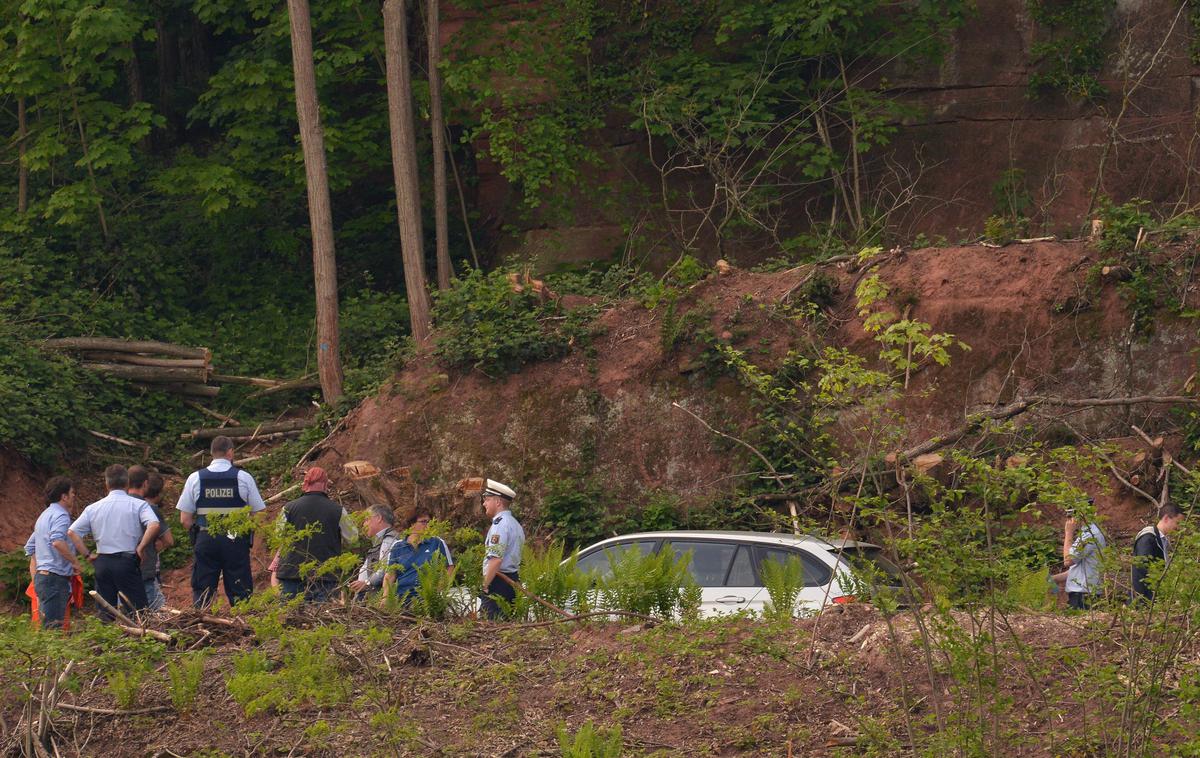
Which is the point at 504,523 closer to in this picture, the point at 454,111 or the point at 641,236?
the point at 641,236

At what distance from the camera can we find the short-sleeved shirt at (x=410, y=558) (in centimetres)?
970

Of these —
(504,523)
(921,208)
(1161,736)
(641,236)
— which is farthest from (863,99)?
(1161,736)

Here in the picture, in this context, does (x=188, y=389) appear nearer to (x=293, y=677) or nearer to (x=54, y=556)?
(x=54, y=556)

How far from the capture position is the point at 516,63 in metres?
22.2

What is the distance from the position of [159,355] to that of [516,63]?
298 inches

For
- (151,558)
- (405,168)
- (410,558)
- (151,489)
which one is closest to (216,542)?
(151,558)

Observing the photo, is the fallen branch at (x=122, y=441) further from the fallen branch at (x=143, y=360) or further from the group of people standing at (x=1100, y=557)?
the group of people standing at (x=1100, y=557)

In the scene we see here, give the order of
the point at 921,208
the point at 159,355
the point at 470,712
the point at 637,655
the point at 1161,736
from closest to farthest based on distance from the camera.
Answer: the point at 1161,736
the point at 470,712
the point at 637,655
the point at 159,355
the point at 921,208

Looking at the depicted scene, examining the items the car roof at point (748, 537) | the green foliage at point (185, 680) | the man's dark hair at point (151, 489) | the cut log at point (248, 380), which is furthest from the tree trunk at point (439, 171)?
the green foliage at point (185, 680)

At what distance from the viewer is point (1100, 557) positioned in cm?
596

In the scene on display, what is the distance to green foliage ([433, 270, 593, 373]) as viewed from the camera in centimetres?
1675

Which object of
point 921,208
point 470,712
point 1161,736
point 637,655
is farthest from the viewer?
point 921,208

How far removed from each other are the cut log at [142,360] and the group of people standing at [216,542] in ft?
31.7

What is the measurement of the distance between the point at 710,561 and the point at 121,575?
4833 millimetres
